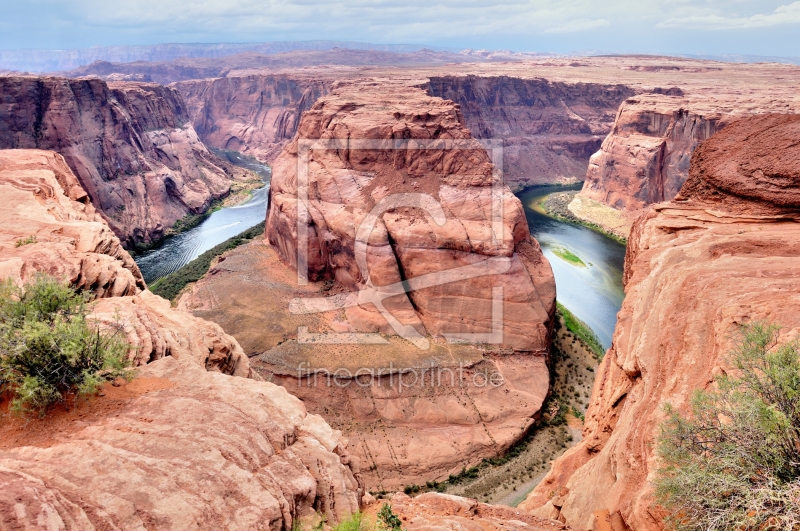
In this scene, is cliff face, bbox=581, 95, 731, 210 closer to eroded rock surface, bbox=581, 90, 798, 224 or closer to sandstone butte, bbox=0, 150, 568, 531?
eroded rock surface, bbox=581, 90, 798, 224

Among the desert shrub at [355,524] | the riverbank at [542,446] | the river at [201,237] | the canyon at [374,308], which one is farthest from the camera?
the river at [201,237]

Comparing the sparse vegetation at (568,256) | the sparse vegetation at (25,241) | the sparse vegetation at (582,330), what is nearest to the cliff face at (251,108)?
the sparse vegetation at (568,256)

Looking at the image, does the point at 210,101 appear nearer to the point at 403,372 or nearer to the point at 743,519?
the point at 403,372

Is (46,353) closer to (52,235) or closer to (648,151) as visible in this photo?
(52,235)

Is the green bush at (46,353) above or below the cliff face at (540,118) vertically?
below

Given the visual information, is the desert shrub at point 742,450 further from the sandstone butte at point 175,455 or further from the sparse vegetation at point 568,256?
the sparse vegetation at point 568,256

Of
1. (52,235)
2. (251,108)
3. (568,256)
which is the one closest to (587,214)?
(568,256)
